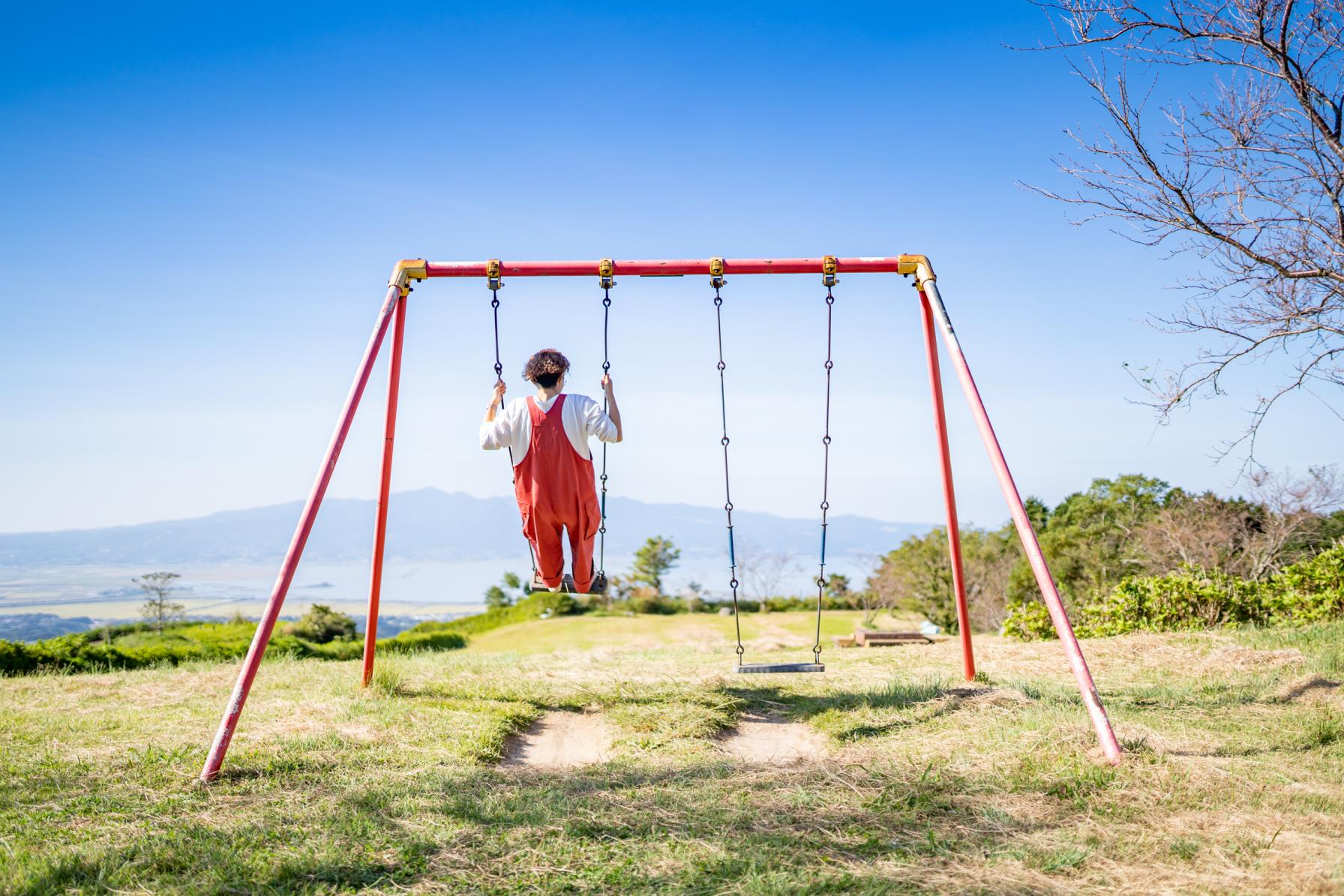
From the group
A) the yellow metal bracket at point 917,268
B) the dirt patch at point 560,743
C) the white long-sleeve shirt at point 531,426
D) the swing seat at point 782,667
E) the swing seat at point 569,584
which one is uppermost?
the yellow metal bracket at point 917,268

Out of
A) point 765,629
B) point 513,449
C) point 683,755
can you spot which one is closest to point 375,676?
point 513,449

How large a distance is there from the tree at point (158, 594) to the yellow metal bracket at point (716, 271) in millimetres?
14878

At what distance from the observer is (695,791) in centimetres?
434

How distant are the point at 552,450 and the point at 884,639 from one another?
6785 mm

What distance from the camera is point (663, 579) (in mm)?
30312

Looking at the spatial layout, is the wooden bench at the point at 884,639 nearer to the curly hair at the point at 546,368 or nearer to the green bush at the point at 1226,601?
the green bush at the point at 1226,601

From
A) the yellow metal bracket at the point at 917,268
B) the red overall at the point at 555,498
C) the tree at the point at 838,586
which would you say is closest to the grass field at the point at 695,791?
the red overall at the point at 555,498

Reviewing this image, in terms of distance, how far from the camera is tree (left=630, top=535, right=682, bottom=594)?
30469 millimetres

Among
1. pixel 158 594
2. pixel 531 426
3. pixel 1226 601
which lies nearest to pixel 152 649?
pixel 531 426

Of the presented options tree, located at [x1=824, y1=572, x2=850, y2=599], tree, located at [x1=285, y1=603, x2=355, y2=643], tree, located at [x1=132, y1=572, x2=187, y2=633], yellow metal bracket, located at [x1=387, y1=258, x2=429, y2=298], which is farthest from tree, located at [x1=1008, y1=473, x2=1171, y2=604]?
tree, located at [x1=132, y1=572, x2=187, y2=633]

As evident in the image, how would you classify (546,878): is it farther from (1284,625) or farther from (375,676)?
(1284,625)

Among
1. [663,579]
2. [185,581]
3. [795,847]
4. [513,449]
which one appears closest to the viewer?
[795,847]

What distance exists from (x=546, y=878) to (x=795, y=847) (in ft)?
3.40

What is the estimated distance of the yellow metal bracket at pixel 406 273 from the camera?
6387 mm
